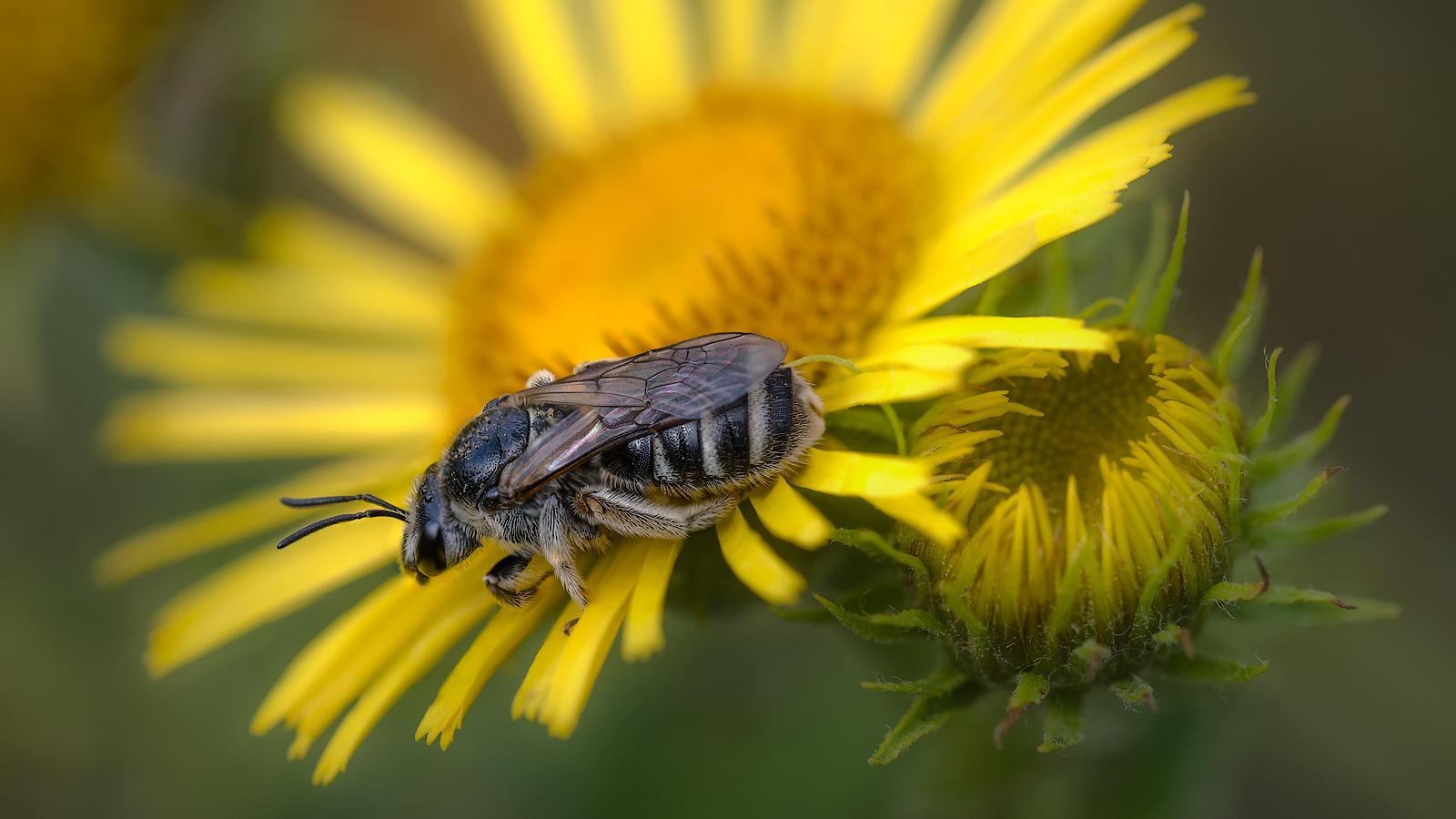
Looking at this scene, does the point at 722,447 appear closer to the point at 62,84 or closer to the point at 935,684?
the point at 935,684

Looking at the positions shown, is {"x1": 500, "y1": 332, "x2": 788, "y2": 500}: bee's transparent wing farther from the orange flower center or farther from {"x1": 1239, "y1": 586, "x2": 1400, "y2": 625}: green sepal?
{"x1": 1239, "y1": 586, "x2": 1400, "y2": 625}: green sepal

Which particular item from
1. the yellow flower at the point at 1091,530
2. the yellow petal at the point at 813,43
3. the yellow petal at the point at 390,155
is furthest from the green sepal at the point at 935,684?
the yellow petal at the point at 390,155

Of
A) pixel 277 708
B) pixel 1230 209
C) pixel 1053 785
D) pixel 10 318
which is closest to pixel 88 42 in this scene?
pixel 10 318

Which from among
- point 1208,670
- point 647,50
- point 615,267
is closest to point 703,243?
point 615,267

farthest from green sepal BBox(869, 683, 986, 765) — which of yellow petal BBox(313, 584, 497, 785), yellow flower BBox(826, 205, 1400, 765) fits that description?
yellow petal BBox(313, 584, 497, 785)

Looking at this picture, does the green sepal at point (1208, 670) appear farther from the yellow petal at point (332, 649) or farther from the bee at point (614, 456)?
the yellow petal at point (332, 649)
